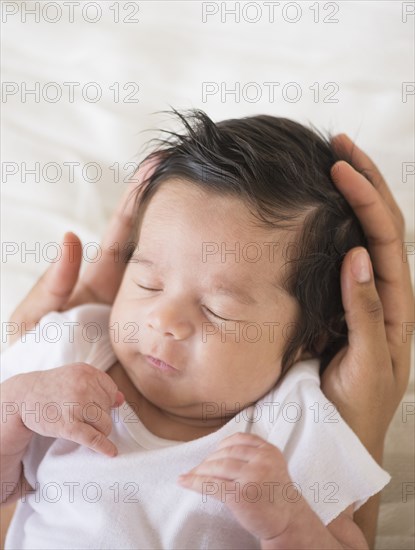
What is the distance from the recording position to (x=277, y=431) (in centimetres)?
139

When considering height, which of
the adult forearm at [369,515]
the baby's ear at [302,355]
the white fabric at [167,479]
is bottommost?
the adult forearm at [369,515]

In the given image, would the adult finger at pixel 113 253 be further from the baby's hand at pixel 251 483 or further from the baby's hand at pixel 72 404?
the baby's hand at pixel 251 483

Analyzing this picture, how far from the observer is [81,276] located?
180 centimetres

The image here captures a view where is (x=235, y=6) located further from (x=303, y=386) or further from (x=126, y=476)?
(x=126, y=476)

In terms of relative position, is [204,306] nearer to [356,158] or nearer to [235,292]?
[235,292]

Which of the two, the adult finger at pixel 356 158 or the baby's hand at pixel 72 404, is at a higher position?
the adult finger at pixel 356 158

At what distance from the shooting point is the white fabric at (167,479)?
133 cm

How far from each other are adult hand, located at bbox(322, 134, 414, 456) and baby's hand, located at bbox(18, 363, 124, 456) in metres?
0.43

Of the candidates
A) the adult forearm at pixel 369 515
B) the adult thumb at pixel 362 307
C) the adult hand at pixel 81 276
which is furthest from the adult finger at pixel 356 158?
the adult forearm at pixel 369 515

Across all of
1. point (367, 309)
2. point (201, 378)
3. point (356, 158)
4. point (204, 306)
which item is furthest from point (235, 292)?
point (356, 158)

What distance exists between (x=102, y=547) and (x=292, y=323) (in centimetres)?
51

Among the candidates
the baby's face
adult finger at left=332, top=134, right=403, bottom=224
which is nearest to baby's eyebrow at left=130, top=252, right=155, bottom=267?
the baby's face

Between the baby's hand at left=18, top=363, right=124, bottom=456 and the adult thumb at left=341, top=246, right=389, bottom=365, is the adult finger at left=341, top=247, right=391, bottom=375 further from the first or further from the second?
the baby's hand at left=18, top=363, right=124, bottom=456

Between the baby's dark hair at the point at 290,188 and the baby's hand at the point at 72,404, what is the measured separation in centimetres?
34
